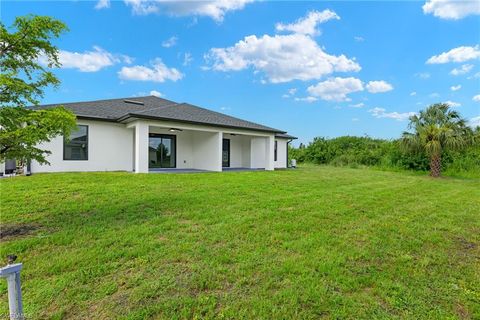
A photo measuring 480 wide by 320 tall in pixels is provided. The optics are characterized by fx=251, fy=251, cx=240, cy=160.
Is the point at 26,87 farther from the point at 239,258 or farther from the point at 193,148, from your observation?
the point at 193,148

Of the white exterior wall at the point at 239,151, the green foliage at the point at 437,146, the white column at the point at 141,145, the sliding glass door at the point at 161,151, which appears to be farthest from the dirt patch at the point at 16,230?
the green foliage at the point at 437,146

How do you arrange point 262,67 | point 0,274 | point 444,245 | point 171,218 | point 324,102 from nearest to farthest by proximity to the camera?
point 0,274, point 444,245, point 171,218, point 262,67, point 324,102

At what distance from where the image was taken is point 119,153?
42.5 feet

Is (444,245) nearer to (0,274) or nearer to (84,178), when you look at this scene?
(0,274)

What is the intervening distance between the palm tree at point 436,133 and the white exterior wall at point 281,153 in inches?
340

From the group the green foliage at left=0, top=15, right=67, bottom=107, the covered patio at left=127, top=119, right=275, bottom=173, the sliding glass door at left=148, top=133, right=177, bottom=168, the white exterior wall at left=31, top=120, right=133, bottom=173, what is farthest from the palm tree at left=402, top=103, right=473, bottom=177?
the green foliage at left=0, top=15, right=67, bottom=107

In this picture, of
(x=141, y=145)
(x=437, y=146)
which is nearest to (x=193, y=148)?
(x=141, y=145)

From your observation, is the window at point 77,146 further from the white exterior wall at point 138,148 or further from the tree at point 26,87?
the tree at point 26,87

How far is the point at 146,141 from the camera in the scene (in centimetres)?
1179

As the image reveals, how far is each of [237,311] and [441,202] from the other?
7.83 meters

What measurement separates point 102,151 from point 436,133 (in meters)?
18.1

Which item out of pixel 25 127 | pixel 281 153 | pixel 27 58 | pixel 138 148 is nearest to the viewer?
pixel 25 127

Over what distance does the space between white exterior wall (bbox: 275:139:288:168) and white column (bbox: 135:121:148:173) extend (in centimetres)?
1155

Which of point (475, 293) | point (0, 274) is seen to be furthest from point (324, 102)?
point (0, 274)
